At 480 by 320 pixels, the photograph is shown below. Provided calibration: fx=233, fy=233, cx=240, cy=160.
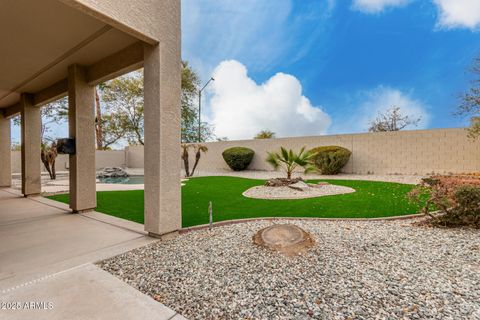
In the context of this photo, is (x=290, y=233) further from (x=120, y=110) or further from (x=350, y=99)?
(x=120, y=110)

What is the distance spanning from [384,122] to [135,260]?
23.2 metres

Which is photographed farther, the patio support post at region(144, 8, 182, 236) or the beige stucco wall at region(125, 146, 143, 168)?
the beige stucco wall at region(125, 146, 143, 168)

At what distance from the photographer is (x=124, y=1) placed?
10.7 ft

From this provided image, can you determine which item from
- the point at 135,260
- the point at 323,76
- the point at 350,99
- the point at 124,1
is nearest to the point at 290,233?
the point at 135,260

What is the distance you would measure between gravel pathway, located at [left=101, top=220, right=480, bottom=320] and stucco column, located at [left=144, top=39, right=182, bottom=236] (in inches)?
19.0

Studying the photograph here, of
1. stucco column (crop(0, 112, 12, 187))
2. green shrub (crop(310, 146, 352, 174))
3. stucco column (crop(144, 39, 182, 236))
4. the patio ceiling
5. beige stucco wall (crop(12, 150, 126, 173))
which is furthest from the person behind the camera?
beige stucco wall (crop(12, 150, 126, 173))

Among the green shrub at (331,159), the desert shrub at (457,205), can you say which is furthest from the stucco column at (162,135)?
the green shrub at (331,159)

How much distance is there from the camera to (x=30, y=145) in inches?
308

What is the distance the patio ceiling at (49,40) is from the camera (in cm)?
341

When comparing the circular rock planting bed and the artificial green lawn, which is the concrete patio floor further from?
the circular rock planting bed

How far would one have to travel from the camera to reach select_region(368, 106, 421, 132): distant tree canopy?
1978cm

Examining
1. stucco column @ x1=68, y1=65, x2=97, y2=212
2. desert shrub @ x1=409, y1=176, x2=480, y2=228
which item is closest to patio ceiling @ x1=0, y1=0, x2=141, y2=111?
stucco column @ x1=68, y1=65, x2=97, y2=212

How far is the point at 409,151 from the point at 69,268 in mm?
14216

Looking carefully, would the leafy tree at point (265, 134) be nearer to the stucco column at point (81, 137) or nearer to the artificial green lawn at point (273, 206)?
the artificial green lawn at point (273, 206)
